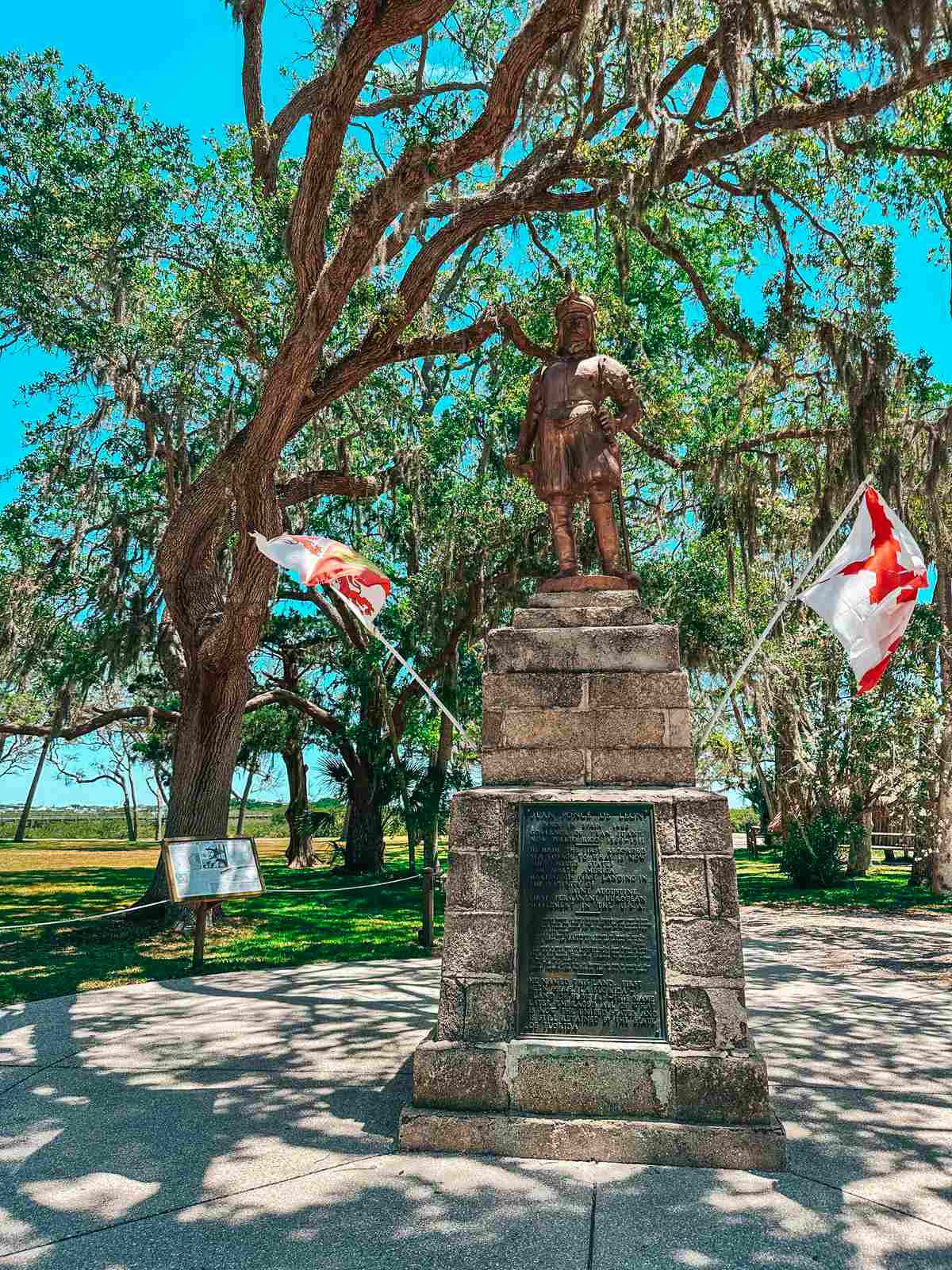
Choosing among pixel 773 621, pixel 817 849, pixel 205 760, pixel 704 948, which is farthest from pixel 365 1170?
pixel 817 849

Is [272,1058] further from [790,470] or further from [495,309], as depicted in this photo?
[790,470]

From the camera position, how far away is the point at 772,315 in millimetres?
9523

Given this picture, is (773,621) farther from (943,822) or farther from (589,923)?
(943,822)

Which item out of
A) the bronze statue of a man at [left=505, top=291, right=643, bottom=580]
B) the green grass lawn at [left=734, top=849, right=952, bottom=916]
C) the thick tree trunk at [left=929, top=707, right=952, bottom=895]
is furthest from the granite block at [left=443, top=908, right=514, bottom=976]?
the thick tree trunk at [left=929, top=707, right=952, bottom=895]

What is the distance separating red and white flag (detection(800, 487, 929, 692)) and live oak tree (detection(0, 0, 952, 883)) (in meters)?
2.75

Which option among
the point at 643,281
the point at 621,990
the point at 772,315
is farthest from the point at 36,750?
the point at 621,990

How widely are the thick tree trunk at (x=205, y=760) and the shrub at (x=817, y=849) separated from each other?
36.2ft

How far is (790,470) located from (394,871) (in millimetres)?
12031

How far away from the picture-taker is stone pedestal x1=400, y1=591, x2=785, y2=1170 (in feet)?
11.9

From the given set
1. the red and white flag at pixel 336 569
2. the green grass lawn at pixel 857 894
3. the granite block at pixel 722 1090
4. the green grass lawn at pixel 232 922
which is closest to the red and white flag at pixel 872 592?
the granite block at pixel 722 1090

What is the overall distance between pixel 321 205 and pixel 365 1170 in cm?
666

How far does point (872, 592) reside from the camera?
5586 mm

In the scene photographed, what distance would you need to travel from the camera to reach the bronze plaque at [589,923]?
12.8 feet

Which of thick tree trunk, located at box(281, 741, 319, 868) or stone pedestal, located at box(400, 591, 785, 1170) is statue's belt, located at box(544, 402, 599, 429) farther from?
thick tree trunk, located at box(281, 741, 319, 868)
